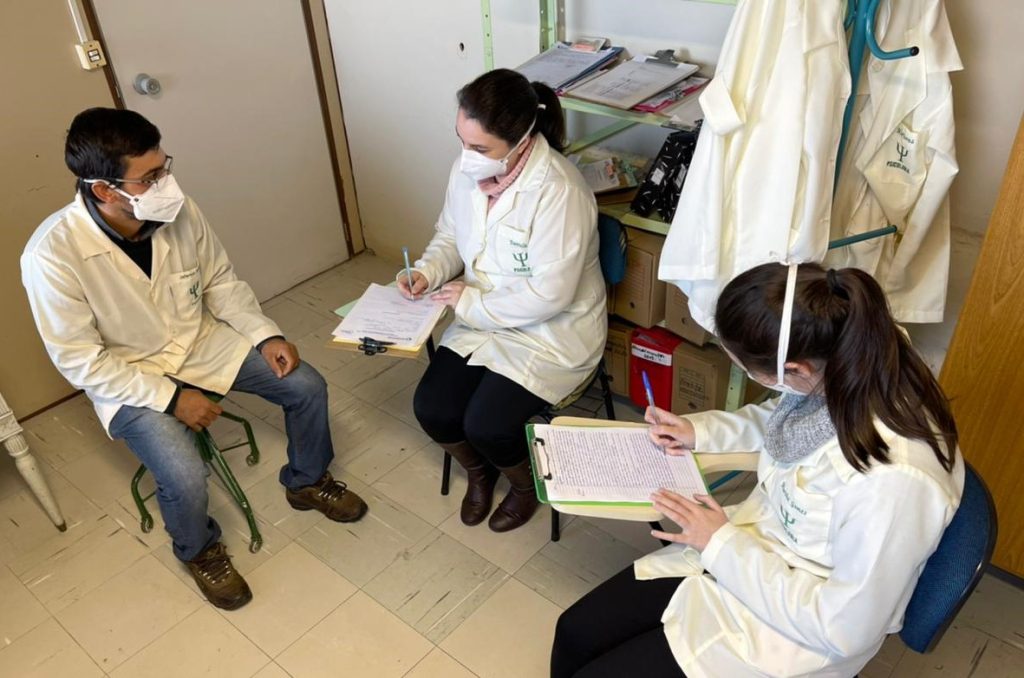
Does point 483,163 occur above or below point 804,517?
above

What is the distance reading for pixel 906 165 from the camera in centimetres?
183

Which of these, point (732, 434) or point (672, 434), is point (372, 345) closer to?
point (672, 434)

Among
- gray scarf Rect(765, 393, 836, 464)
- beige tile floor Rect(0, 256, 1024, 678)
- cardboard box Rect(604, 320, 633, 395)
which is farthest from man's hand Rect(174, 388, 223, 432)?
gray scarf Rect(765, 393, 836, 464)

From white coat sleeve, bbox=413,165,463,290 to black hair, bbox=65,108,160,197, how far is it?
0.77 meters

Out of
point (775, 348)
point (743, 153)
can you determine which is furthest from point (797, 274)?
point (743, 153)

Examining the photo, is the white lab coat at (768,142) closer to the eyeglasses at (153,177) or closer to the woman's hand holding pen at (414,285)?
the woman's hand holding pen at (414,285)

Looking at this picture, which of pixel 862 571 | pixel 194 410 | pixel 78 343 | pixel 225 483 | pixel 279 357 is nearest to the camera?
pixel 862 571

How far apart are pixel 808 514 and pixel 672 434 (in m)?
0.37

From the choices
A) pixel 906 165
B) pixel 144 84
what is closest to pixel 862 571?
pixel 906 165

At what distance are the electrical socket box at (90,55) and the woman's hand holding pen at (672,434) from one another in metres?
2.16

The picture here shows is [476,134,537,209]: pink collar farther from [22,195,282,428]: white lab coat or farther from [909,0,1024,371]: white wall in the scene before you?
[909,0,1024,371]: white wall

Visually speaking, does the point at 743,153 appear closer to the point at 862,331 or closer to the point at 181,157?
the point at 862,331

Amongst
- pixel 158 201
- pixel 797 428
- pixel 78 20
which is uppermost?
pixel 78 20

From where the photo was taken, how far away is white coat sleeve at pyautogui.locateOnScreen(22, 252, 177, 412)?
1.90 meters
